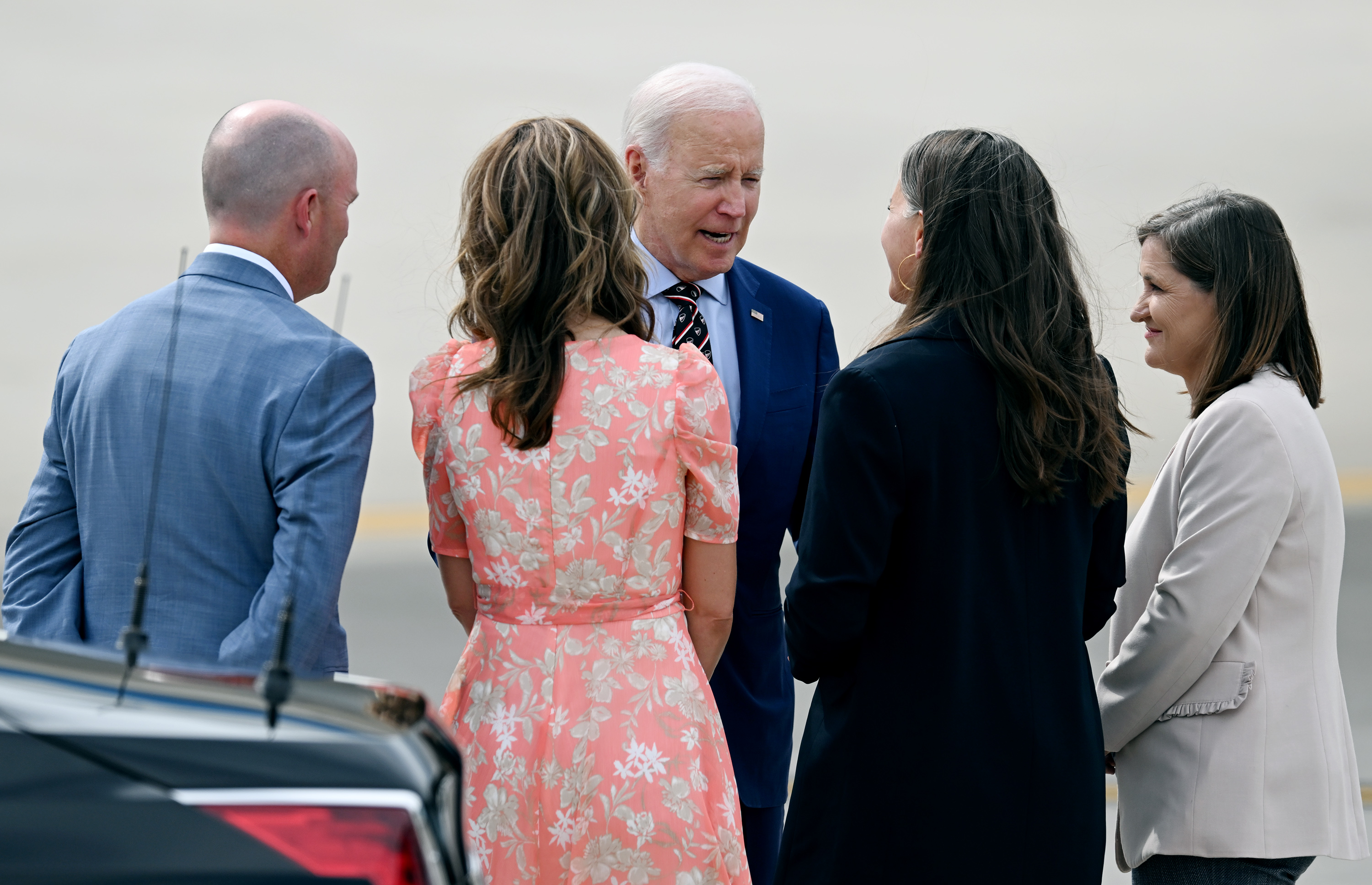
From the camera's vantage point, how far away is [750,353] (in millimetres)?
1800

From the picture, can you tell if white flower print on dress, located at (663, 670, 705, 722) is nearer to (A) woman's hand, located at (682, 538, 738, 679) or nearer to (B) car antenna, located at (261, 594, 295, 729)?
(A) woman's hand, located at (682, 538, 738, 679)

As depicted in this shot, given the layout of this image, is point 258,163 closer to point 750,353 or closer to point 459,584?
point 459,584

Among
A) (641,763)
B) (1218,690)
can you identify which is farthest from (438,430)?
(1218,690)

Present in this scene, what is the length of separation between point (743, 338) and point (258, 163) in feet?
2.35

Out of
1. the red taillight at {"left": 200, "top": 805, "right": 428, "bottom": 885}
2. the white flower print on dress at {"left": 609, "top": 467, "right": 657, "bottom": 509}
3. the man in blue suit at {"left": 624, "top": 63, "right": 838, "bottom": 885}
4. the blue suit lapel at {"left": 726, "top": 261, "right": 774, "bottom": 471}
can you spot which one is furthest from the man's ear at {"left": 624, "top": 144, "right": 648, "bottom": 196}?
the red taillight at {"left": 200, "top": 805, "right": 428, "bottom": 885}

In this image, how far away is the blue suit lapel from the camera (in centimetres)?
175

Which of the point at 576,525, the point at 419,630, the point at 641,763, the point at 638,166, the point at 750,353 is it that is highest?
the point at 638,166

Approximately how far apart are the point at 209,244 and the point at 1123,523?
1.03 meters

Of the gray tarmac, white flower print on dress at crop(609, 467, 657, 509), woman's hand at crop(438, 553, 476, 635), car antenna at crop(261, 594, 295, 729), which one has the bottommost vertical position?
the gray tarmac

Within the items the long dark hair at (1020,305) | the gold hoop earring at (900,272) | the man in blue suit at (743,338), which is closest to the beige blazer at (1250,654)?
the long dark hair at (1020,305)

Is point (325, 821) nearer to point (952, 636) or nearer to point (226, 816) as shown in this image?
point (226, 816)

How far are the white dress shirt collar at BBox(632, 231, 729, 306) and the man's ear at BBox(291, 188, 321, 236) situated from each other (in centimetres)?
52

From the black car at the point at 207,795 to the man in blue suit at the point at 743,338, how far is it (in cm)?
96

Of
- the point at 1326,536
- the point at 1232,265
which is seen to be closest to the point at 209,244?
the point at 1232,265
